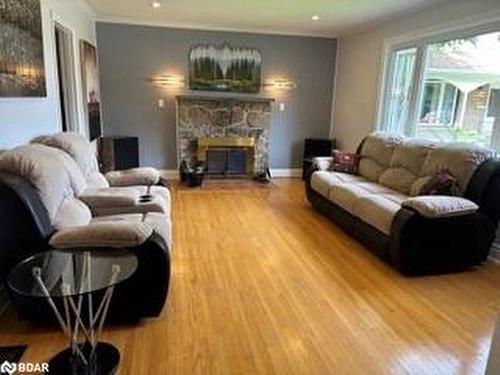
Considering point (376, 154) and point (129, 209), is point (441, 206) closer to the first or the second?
point (376, 154)

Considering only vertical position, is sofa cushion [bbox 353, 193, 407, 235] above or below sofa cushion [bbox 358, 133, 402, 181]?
below

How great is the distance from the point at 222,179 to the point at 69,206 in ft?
13.1

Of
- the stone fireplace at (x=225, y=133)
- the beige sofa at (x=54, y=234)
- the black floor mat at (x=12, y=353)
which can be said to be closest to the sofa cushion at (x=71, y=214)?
the beige sofa at (x=54, y=234)

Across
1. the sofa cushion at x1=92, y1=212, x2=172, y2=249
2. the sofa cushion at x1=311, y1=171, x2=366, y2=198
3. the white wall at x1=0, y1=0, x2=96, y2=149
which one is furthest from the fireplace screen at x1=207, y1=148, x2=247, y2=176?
the sofa cushion at x1=92, y1=212, x2=172, y2=249

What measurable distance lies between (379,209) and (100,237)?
7.69ft

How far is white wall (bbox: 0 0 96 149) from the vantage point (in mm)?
2639

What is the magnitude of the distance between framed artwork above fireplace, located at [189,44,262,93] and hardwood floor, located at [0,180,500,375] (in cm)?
328

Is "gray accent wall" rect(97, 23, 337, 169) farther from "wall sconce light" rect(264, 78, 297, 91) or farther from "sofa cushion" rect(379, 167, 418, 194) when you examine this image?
"sofa cushion" rect(379, 167, 418, 194)

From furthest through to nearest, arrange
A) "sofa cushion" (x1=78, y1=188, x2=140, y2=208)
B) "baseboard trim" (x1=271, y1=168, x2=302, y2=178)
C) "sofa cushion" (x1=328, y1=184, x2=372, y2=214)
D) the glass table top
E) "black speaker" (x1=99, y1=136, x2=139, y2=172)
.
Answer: "baseboard trim" (x1=271, y1=168, x2=302, y2=178) → "black speaker" (x1=99, y1=136, x2=139, y2=172) → "sofa cushion" (x1=328, y1=184, x2=372, y2=214) → "sofa cushion" (x1=78, y1=188, x2=140, y2=208) → the glass table top

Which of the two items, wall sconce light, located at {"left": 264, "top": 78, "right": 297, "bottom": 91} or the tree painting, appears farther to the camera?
wall sconce light, located at {"left": 264, "top": 78, "right": 297, "bottom": 91}

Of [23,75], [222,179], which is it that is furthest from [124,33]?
[23,75]

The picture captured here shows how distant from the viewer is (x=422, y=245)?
9.91 ft

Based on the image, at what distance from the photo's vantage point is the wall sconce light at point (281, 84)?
6548 mm

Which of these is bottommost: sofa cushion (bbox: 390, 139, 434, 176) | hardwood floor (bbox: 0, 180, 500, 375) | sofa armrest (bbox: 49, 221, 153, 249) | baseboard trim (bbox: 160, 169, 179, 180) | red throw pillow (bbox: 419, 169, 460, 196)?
hardwood floor (bbox: 0, 180, 500, 375)
